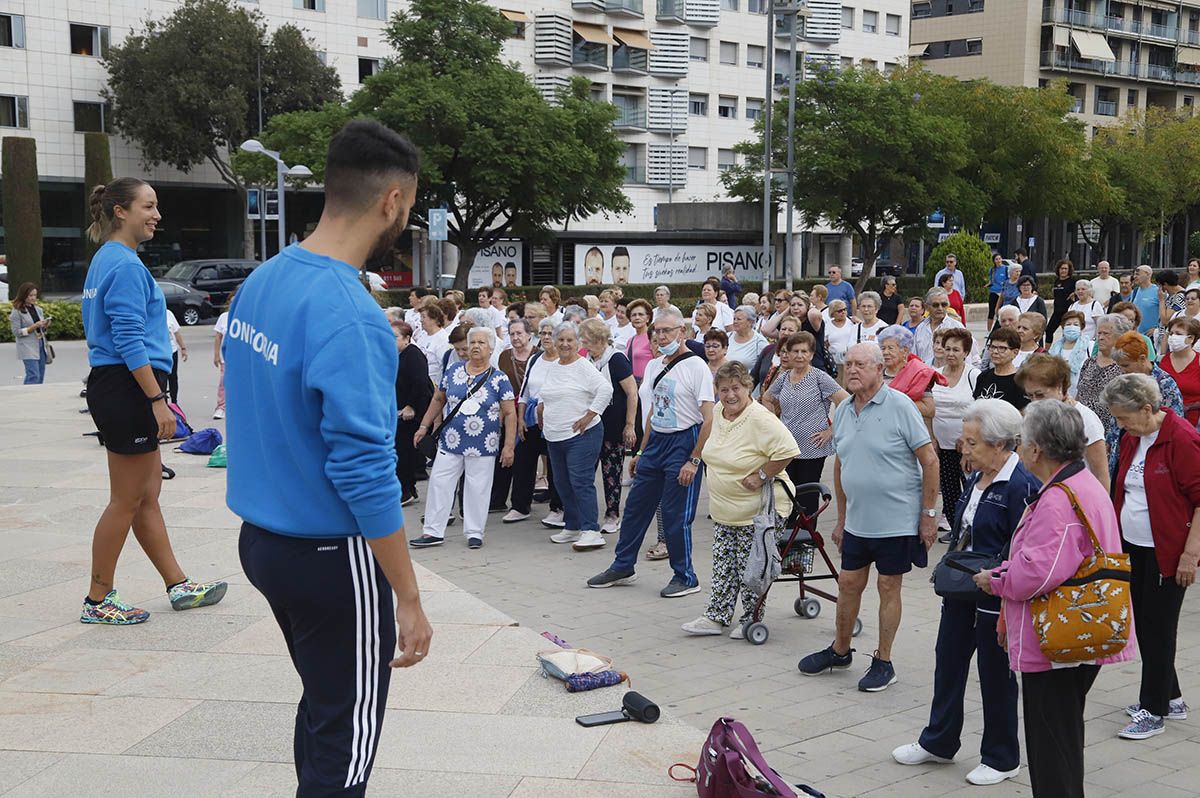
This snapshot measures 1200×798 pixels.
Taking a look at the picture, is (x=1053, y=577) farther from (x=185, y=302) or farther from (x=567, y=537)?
(x=185, y=302)

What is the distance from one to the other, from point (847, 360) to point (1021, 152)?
49.1 m

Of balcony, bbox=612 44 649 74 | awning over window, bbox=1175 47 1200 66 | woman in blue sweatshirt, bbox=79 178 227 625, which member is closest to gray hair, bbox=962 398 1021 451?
woman in blue sweatshirt, bbox=79 178 227 625

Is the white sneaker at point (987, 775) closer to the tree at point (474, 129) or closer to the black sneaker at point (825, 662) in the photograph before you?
the black sneaker at point (825, 662)

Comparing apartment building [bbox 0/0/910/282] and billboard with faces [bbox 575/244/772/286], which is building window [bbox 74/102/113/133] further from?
billboard with faces [bbox 575/244/772/286]

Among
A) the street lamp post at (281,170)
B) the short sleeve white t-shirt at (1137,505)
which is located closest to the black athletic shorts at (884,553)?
the short sleeve white t-shirt at (1137,505)

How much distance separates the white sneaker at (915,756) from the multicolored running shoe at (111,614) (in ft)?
12.9

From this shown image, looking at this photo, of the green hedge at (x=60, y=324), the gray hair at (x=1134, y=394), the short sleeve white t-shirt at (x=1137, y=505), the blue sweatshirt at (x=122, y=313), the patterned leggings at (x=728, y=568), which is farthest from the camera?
the green hedge at (x=60, y=324)

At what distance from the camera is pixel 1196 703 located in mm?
6402

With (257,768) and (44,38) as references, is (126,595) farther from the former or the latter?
(44,38)

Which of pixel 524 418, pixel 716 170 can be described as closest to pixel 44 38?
pixel 716 170

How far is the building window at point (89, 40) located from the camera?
48.0 meters

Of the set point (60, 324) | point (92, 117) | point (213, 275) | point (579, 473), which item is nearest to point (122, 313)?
point (579, 473)

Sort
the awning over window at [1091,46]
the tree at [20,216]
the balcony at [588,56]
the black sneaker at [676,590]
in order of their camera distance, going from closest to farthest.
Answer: the black sneaker at [676,590] < the tree at [20,216] < the balcony at [588,56] < the awning over window at [1091,46]

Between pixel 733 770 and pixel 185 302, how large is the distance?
35.3 m
